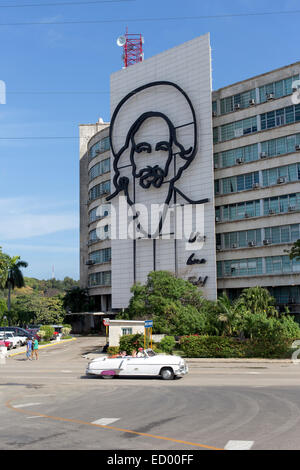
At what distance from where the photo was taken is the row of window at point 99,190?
76.4m

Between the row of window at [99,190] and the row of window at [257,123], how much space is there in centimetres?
1940

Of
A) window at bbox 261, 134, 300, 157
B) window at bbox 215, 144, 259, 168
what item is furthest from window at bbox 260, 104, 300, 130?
window at bbox 215, 144, 259, 168

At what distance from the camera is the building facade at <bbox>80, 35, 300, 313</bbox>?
56.7m

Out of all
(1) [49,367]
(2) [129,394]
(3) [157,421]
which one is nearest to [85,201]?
(1) [49,367]

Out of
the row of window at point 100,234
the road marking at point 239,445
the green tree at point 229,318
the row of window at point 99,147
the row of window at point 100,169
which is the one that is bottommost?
the road marking at point 239,445

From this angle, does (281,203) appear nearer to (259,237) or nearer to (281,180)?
(281,180)

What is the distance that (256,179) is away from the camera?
59.5 metres

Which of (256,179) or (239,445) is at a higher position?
(256,179)

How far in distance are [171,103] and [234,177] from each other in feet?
40.2

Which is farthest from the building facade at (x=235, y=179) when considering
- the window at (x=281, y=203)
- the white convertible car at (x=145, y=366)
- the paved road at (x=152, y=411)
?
the white convertible car at (x=145, y=366)

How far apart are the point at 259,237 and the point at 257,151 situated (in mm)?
9568

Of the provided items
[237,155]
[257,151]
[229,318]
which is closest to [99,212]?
[237,155]

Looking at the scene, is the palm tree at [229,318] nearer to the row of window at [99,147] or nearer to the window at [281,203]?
the window at [281,203]
